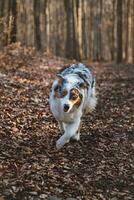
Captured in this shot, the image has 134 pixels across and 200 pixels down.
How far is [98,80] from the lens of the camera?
17875 mm

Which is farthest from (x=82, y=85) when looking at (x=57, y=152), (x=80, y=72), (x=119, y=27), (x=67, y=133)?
(x=119, y=27)

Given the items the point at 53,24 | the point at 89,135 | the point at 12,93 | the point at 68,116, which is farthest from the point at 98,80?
the point at 53,24

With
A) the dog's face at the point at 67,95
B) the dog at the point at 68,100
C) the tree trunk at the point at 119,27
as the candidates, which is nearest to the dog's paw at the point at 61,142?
the dog at the point at 68,100

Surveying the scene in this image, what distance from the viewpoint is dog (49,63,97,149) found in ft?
25.5

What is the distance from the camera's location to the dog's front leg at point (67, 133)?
820cm

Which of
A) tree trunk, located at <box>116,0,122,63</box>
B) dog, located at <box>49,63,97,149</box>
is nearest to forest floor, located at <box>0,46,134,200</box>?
dog, located at <box>49,63,97,149</box>

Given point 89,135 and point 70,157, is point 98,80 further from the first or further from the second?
point 70,157

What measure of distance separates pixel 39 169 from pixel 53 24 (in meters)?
47.5

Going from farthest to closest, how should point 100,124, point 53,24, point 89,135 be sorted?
1. point 53,24
2. point 100,124
3. point 89,135

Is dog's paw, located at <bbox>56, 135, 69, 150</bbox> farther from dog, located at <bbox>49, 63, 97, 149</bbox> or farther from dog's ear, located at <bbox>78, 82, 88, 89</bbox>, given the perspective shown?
dog's ear, located at <bbox>78, 82, 88, 89</bbox>

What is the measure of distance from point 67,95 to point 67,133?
843 mm

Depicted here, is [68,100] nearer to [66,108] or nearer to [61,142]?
[66,108]

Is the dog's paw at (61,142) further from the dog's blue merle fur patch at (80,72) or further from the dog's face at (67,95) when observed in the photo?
the dog's blue merle fur patch at (80,72)

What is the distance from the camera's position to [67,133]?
324 inches
